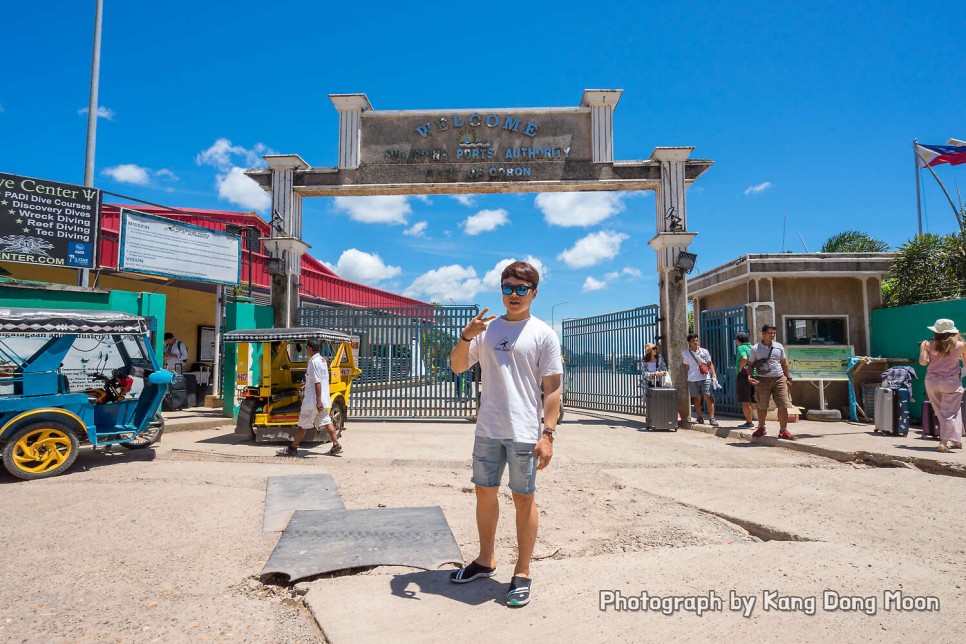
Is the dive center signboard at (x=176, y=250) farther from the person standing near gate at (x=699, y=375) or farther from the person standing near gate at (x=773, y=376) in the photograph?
the person standing near gate at (x=773, y=376)

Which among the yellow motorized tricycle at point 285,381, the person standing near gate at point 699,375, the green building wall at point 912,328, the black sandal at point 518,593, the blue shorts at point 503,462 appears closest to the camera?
the black sandal at point 518,593

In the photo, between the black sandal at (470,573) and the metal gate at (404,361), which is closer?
the black sandal at (470,573)

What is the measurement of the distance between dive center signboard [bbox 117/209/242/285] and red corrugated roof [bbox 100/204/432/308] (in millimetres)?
452

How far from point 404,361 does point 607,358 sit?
5218 mm

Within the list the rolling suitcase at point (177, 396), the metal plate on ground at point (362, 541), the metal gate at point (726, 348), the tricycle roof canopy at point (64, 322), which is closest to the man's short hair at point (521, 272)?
the metal plate on ground at point (362, 541)

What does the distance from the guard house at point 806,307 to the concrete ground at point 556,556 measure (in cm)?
563

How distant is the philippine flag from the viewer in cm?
1554

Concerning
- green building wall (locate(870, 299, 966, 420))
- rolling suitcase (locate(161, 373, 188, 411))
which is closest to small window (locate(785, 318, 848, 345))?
green building wall (locate(870, 299, 966, 420))

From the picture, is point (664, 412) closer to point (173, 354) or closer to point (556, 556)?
point (556, 556)

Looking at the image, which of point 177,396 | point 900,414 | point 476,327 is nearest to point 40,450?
point 476,327

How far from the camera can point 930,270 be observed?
12.2 m

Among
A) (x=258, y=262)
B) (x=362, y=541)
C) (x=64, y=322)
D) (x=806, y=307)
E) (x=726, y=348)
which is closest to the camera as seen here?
(x=362, y=541)

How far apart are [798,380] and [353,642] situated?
1228 cm

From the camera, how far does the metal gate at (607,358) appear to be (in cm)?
1320
